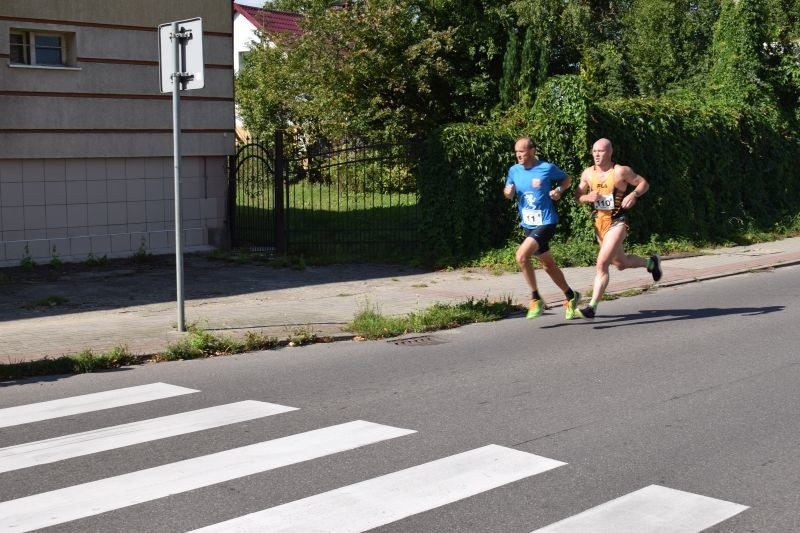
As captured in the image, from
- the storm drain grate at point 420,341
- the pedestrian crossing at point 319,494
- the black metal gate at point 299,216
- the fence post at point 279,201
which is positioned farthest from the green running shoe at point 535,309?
the fence post at point 279,201

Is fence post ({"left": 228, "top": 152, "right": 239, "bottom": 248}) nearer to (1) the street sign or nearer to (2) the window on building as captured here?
(2) the window on building

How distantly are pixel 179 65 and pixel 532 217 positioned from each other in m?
3.83

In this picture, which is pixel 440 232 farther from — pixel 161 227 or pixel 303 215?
pixel 161 227

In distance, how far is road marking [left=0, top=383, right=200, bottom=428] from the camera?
7316 millimetres

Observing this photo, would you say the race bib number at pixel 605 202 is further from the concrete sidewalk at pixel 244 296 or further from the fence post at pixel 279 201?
the fence post at pixel 279 201

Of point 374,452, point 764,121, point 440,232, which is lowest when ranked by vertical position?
point 374,452

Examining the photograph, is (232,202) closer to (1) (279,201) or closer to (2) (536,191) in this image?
(1) (279,201)

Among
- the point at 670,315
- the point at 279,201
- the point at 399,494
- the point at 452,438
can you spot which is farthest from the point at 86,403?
the point at 279,201

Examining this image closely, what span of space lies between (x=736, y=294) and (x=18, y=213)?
9.79 meters

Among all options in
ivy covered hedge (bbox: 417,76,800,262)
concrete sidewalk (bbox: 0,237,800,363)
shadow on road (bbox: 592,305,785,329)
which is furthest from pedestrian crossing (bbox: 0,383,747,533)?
ivy covered hedge (bbox: 417,76,800,262)

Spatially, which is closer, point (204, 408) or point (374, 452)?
point (374, 452)

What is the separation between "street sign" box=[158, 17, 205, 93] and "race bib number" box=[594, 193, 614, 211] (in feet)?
13.6

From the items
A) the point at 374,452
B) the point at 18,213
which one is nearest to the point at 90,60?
the point at 18,213

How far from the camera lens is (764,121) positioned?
20.8m
